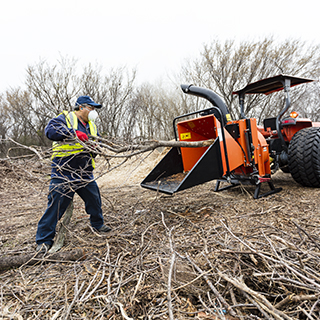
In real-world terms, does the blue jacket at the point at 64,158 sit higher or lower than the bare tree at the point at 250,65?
lower

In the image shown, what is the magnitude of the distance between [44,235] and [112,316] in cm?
145

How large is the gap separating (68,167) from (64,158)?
0.13m

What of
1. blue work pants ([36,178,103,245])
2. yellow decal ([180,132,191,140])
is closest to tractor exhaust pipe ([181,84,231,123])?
yellow decal ([180,132,191,140])

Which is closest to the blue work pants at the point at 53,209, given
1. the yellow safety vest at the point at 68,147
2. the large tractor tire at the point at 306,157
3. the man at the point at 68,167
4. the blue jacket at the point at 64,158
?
the man at the point at 68,167

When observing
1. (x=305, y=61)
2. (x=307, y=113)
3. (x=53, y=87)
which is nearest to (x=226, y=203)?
(x=305, y=61)

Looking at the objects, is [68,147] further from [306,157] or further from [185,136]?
[306,157]

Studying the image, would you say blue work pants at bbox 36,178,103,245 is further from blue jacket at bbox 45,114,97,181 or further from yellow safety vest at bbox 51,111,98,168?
yellow safety vest at bbox 51,111,98,168

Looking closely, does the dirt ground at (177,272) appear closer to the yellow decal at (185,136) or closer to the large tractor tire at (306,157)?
the large tractor tire at (306,157)

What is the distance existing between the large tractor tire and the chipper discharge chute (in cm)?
46

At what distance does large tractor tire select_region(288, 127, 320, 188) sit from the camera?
12.6 feet

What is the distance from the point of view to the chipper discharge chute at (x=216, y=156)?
3314 mm

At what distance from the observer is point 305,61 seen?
38.2ft

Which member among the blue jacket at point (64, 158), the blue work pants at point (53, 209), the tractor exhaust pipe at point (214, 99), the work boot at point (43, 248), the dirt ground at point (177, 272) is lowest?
the dirt ground at point (177, 272)

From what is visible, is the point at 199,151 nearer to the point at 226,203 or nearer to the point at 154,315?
→ the point at 226,203
